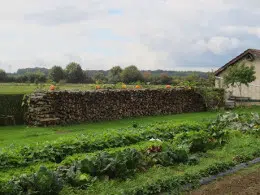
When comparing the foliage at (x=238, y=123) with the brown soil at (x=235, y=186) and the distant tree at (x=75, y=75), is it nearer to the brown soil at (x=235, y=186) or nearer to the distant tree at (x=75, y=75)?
the brown soil at (x=235, y=186)

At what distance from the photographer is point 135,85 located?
23469 mm

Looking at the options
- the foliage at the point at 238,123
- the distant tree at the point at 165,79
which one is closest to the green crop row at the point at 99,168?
the foliage at the point at 238,123

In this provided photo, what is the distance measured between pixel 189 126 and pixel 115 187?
6507 millimetres

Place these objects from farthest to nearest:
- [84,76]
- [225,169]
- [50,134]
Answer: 1. [84,76]
2. [50,134]
3. [225,169]

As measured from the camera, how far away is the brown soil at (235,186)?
6.91 meters

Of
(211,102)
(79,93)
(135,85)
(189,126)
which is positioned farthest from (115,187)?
(211,102)

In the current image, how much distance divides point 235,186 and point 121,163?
2.05 metres

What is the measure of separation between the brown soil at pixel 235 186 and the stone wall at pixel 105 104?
10.4 meters

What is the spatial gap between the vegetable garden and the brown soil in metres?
0.31

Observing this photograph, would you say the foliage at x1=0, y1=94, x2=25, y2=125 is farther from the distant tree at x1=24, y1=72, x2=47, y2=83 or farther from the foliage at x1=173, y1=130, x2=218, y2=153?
the distant tree at x1=24, y1=72, x2=47, y2=83

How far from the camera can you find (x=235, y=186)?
732 cm

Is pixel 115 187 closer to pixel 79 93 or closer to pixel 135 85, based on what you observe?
pixel 79 93

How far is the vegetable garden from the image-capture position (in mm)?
6570

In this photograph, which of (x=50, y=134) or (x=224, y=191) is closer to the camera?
(x=224, y=191)
